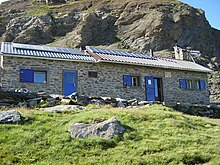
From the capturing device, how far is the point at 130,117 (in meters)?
9.48

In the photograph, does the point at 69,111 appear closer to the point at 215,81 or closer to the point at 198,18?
the point at 215,81

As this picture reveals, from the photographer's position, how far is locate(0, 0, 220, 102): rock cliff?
141 feet

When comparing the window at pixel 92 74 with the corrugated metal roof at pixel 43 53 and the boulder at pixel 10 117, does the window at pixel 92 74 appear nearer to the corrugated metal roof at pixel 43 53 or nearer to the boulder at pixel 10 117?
the corrugated metal roof at pixel 43 53

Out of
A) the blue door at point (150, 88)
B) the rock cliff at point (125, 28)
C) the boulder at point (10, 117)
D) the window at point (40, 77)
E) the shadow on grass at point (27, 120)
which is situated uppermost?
the rock cliff at point (125, 28)

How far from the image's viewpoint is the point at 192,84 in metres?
21.8

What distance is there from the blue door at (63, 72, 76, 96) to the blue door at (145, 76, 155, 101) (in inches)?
217

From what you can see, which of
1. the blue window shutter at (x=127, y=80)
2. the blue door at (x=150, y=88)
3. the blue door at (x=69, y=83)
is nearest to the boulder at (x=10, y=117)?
the blue door at (x=69, y=83)

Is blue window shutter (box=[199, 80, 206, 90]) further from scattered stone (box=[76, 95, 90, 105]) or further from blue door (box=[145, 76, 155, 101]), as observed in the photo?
scattered stone (box=[76, 95, 90, 105])

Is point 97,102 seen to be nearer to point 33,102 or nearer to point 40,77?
point 33,102

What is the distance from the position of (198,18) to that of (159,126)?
139ft

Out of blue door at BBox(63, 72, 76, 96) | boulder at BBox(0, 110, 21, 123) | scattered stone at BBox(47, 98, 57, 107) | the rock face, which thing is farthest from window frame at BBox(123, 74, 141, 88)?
boulder at BBox(0, 110, 21, 123)

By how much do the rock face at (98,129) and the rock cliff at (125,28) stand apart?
3285cm

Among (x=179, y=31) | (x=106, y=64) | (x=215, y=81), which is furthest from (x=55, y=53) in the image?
(x=179, y=31)

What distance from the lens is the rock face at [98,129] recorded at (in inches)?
301
